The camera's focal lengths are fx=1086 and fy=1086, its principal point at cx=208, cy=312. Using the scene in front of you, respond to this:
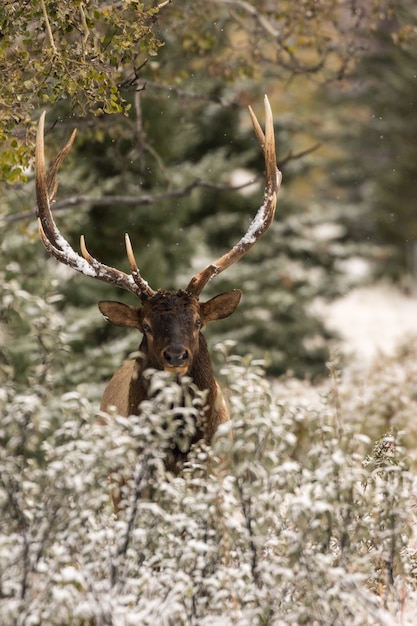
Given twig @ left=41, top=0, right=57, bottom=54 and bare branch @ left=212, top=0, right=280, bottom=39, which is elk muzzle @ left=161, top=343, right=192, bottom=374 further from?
bare branch @ left=212, top=0, right=280, bottom=39

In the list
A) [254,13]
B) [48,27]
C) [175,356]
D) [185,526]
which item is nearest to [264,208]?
[175,356]

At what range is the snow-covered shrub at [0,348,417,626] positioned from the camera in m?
4.15

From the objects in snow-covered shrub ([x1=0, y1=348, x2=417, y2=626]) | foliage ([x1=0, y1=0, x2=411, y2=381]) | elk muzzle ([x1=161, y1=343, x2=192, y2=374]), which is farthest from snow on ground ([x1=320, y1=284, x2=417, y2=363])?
snow-covered shrub ([x1=0, y1=348, x2=417, y2=626])

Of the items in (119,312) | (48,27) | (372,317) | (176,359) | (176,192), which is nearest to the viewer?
(176,359)

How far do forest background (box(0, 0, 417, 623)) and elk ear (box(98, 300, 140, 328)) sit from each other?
301 mm

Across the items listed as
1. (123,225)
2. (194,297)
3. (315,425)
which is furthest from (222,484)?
(123,225)

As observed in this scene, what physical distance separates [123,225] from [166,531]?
8322mm

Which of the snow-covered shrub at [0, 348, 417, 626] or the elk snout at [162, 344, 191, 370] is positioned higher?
the snow-covered shrub at [0, 348, 417, 626]

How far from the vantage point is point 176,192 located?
30.7 feet

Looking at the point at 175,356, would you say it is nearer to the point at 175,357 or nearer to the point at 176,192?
the point at 175,357

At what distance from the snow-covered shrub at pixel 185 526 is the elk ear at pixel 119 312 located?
1.82 metres

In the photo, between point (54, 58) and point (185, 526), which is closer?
point (185, 526)

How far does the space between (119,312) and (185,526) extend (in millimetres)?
2148

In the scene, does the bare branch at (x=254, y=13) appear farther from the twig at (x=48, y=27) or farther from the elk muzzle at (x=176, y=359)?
the elk muzzle at (x=176, y=359)
